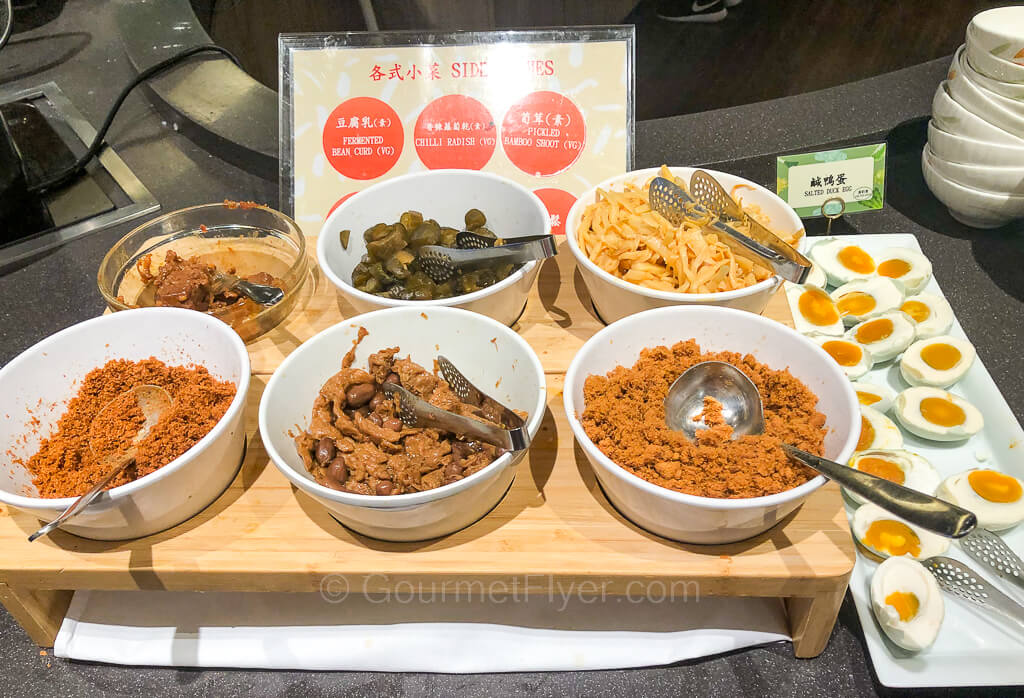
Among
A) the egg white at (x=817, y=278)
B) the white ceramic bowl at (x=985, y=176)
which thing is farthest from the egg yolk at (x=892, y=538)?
the white ceramic bowl at (x=985, y=176)

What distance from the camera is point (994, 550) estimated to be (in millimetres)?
1324

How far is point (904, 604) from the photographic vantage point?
4.06 ft

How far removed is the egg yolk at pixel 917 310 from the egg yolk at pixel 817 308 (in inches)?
7.3

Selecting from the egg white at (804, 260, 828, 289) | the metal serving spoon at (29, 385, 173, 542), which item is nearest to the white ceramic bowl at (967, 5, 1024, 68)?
the egg white at (804, 260, 828, 289)

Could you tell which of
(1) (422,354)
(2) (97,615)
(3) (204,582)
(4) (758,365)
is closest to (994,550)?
(4) (758,365)

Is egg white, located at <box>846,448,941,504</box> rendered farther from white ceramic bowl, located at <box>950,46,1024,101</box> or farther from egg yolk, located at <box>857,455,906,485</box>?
white ceramic bowl, located at <box>950,46,1024,101</box>

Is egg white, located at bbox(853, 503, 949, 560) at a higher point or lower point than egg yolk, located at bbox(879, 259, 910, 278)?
lower

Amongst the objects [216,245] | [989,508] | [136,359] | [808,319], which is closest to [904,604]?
[989,508]

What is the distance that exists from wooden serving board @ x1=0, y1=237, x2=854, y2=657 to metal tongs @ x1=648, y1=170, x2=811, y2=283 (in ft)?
1.66

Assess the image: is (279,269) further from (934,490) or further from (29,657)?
(934,490)

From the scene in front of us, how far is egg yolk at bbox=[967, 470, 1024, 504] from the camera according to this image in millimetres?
1406

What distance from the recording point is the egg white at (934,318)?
176 cm

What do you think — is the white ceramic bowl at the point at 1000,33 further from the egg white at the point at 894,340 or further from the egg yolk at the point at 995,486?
the egg yolk at the point at 995,486

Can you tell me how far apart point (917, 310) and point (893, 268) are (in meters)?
0.15
